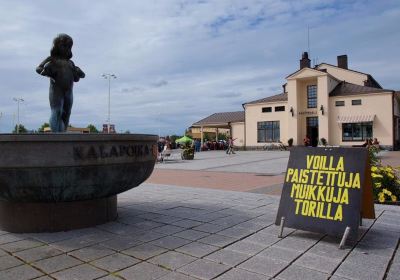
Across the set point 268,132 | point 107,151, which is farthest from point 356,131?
point 107,151

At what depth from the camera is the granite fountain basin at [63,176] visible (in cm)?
452

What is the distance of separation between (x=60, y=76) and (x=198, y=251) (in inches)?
146

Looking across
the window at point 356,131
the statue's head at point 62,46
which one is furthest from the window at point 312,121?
the statue's head at point 62,46

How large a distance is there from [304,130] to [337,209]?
37.1m

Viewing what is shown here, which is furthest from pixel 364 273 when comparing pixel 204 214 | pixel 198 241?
pixel 204 214

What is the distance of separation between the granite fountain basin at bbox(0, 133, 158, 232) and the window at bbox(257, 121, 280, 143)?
1475 inches

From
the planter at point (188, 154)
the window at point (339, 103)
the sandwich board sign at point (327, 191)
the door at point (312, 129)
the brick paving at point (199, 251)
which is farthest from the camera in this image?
the door at point (312, 129)

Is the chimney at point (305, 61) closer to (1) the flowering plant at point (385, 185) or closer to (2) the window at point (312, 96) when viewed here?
(2) the window at point (312, 96)

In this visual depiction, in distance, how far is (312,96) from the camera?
3991 cm

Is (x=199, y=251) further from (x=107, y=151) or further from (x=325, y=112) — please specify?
(x=325, y=112)

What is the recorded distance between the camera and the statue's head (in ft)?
19.5

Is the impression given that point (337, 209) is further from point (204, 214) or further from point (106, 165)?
point (106, 165)

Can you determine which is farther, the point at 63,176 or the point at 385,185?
the point at 385,185

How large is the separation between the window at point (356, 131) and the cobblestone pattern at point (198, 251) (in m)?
32.5
